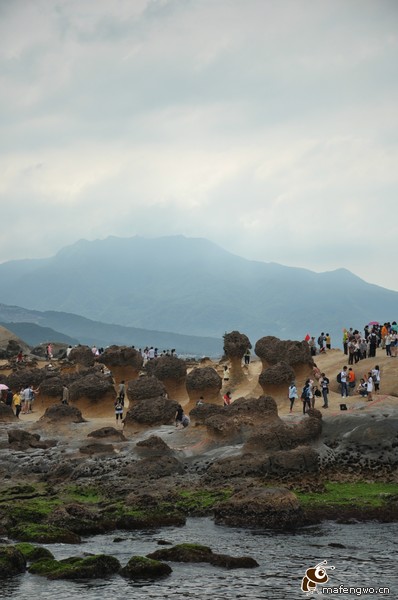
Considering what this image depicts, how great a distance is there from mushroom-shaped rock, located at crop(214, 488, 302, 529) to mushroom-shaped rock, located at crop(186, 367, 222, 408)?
20.2 metres

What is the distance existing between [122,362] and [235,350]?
25.8ft

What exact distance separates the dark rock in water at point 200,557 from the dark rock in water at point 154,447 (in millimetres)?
13189

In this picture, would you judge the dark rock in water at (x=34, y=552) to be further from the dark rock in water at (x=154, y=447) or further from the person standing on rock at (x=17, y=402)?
the person standing on rock at (x=17, y=402)

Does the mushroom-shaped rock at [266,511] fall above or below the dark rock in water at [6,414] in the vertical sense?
below

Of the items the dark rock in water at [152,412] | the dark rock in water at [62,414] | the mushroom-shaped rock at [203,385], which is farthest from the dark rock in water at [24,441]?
the mushroom-shaped rock at [203,385]

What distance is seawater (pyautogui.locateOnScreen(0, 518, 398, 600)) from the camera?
24.8 m

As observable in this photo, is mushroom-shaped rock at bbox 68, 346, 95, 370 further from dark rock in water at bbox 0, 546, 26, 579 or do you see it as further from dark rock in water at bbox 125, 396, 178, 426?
dark rock in water at bbox 0, 546, 26, 579

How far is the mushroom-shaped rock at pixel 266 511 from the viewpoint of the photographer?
31875mm

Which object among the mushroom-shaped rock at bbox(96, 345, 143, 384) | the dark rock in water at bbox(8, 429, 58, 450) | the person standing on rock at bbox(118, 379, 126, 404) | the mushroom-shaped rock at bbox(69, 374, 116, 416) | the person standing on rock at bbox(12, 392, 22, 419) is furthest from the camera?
the mushroom-shaped rock at bbox(96, 345, 143, 384)

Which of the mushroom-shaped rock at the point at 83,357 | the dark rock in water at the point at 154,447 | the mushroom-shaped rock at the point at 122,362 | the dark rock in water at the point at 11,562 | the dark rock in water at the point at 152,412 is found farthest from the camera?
the mushroom-shaped rock at the point at 83,357

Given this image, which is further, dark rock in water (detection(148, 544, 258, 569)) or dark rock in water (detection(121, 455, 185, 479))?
dark rock in water (detection(121, 455, 185, 479))

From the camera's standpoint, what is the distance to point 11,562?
26.2 meters

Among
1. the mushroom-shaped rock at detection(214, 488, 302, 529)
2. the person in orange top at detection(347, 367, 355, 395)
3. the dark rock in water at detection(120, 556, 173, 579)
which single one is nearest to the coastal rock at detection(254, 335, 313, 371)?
the person in orange top at detection(347, 367, 355, 395)

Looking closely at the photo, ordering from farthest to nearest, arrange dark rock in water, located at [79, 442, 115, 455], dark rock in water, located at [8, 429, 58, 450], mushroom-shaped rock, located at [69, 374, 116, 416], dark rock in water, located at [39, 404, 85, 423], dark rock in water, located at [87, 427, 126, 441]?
mushroom-shaped rock, located at [69, 374, 116, 416] < dark rock in water, located at [39, 404, 85, 423] < dark rock in water, located at [8, 429, 58, 450] < dark rock in water, located at [87, 427, 126, 441] < dark rock in water, located at [79, 442, 115, 455]
